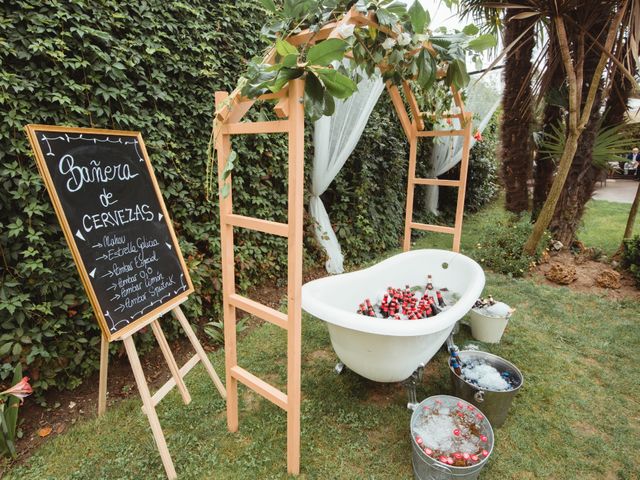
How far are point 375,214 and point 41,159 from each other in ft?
10.5

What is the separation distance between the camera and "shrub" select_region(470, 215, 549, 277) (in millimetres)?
3389

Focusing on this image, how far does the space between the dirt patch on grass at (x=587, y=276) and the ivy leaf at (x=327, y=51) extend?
325 cm

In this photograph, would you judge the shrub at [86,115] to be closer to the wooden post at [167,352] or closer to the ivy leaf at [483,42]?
the wooden post at [167,352]

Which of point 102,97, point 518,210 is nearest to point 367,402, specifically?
point 102,97

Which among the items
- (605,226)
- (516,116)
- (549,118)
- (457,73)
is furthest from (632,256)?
(457,73)

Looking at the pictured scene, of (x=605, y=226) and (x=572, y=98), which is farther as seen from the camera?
(x=605, y=226)

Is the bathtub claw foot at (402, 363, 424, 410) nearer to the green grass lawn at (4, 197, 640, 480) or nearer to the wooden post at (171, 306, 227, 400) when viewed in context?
the green grass lawn at (4, 197, 640, 480)

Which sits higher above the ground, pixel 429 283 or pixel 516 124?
pixel 516 124

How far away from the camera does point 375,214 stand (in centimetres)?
392

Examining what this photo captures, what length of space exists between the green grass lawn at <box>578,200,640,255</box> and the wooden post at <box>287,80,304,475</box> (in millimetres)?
4205

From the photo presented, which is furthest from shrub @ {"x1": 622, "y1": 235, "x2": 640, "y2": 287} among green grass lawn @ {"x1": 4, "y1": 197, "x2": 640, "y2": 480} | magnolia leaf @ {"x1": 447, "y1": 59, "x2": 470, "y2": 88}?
magnolia leaf @ {"x1": 447, "y1": 59, "x2": 470, "y2": 88}

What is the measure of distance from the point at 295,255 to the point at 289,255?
31mm

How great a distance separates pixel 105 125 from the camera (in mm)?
1737

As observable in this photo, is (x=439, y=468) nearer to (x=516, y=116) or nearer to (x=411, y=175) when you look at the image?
(x=411, y=175)
